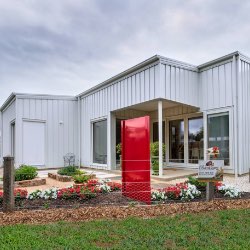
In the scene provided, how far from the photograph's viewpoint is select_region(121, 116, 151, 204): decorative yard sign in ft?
19.5

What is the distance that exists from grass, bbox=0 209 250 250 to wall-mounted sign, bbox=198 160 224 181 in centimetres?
118

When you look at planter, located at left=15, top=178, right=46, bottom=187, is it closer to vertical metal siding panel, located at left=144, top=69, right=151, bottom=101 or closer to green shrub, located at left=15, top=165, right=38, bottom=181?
green shrub, located at left=15, top=165, right=38, bottom=181

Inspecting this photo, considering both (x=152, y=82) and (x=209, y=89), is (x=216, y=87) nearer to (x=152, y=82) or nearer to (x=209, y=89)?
(x=209, y=89)

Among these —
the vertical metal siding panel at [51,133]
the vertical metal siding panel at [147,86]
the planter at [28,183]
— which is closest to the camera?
the planter at [28,183]

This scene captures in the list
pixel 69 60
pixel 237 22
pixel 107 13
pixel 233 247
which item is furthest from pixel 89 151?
pixel 233 247

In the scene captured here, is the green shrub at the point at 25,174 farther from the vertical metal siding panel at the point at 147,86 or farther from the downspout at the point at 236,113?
the downspout at the point at 236,113

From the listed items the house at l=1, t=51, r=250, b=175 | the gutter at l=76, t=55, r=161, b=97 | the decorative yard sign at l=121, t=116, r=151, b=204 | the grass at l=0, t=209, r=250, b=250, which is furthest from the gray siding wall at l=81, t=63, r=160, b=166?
the grass at l=0, t=209, r=250, b=250

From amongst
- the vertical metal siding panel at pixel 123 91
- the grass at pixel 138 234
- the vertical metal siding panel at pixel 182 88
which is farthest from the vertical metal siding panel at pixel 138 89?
the grass at pixel 138 234

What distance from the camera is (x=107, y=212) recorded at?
4.94m

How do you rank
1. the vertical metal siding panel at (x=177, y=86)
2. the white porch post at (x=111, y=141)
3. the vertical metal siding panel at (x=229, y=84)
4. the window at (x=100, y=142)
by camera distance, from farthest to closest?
the window at (x=100, y=142) < the white porch post at (x=111, y=141) < the vertical metal siding panel at (x=177, y=86) < the vertical metal siding panel at (x=229, y=84)

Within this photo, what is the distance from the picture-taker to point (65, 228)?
4.04m

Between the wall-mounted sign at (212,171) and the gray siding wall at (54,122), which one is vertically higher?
the gray siding wall at (54,122)

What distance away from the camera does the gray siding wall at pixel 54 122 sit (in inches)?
559

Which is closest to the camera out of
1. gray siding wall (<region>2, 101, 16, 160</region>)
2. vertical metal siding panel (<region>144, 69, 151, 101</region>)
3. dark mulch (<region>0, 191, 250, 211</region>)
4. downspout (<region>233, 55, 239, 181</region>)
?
dark mulch (<region>0, 191, 250, 211</region>)
